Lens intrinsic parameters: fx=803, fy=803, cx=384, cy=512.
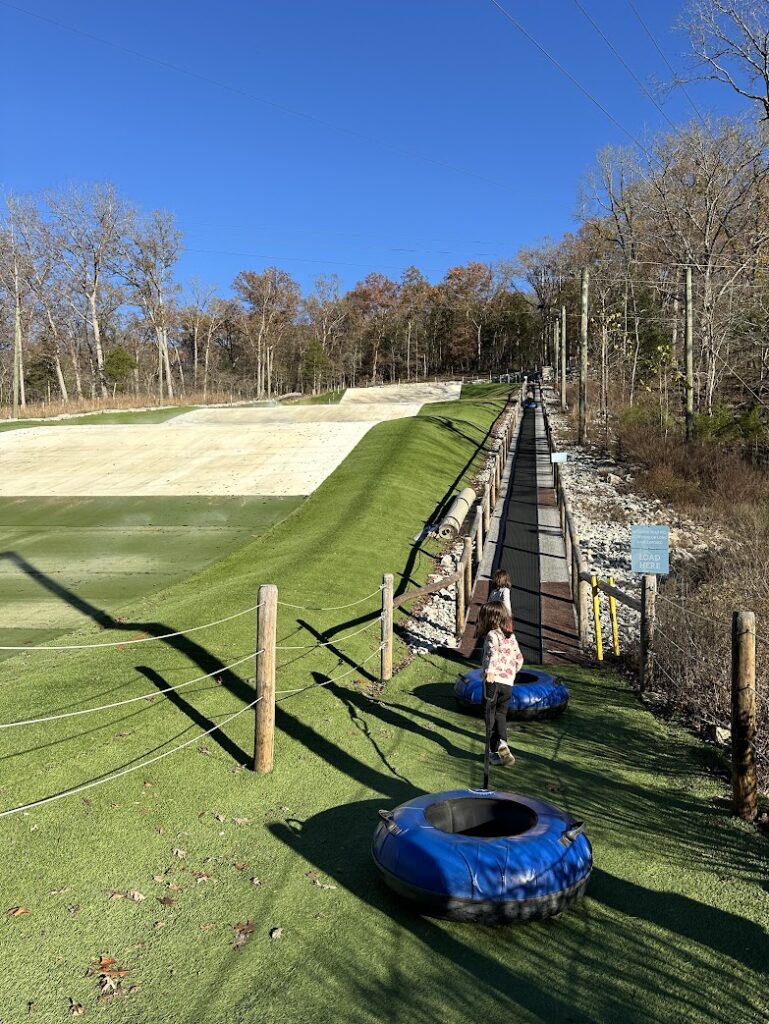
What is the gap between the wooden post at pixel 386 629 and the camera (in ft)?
34.6

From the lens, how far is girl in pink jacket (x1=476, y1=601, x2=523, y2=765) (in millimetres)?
7723

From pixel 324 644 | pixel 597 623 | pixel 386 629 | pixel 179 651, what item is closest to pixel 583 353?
pixel 597 623

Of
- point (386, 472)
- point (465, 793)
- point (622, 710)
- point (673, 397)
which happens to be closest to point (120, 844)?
point (465, 793)

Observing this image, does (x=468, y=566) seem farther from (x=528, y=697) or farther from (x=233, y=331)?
(x=233, y=331)

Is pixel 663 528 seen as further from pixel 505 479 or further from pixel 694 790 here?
pixel 505 479

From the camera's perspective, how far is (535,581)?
54.6 ft

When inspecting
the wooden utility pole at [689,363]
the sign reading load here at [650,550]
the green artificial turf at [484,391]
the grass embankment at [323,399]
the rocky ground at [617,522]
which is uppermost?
the wooden utility pole at [689,363]

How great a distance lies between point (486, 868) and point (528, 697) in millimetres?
4337

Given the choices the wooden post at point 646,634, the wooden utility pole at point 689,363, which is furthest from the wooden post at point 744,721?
the wooden utility pole at point 689,363

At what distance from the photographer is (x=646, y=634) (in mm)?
10508

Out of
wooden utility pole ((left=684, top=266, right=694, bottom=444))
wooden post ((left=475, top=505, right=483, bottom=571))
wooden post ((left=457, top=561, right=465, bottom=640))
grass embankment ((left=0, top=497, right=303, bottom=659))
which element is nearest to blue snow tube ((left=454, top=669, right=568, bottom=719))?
wooden post ((left=457, top=561, right=465, bottom=640))

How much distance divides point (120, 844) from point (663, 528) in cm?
809

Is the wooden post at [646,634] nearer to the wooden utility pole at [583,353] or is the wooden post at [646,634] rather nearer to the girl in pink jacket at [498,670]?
the girl in pink jacket at [498,670]

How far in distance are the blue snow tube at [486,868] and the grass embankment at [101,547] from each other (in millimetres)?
7777
